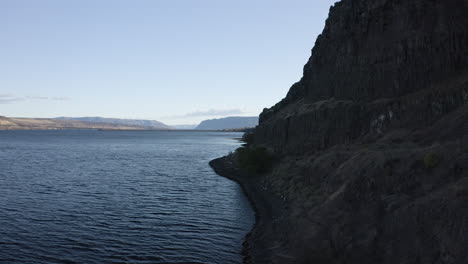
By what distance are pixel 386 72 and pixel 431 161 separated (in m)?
36.5

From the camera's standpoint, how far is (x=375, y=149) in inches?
1732

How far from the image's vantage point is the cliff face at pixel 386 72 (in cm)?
5231

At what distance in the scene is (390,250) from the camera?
77.9ft

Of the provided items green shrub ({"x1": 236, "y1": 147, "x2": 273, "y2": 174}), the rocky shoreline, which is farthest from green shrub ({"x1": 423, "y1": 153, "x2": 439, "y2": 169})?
green shrub ({"x1": 236, "y1": 147, "x2": 273, "y2": 174})

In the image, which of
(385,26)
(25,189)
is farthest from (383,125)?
(25,189)

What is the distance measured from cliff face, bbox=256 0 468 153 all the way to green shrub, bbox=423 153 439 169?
21552mm

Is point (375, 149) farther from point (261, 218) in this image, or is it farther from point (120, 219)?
point (120, 219)

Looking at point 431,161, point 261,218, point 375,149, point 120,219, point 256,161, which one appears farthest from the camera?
point 256,161

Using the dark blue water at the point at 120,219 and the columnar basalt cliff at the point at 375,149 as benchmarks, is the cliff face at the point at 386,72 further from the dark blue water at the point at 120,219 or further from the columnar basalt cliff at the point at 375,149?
the dark blue water at the point at 120,219

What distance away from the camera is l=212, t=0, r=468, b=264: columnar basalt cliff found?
2441 centimetres

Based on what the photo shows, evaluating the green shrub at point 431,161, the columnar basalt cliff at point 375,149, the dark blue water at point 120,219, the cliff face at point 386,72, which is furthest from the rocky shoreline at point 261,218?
the green shrub at point 431,161

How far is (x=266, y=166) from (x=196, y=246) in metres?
41.5

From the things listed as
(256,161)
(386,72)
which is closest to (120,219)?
(256,161)

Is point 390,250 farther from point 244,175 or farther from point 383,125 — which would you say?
point 244,175
